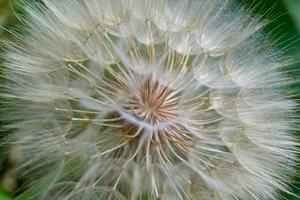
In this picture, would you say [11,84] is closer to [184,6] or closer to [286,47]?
[184,6]

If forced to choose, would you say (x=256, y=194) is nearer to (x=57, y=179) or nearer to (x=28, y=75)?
(x=57, y=179)

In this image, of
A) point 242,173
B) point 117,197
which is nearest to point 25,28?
point 117,197

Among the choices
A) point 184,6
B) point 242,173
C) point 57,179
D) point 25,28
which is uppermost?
point 184,6

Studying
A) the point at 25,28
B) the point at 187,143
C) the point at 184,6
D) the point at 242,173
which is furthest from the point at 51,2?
the point at 242,173

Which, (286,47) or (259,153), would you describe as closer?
(259,153)

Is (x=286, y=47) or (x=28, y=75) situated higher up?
(x=286, y=47)

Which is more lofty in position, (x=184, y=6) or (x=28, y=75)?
(x=184, y=6)
